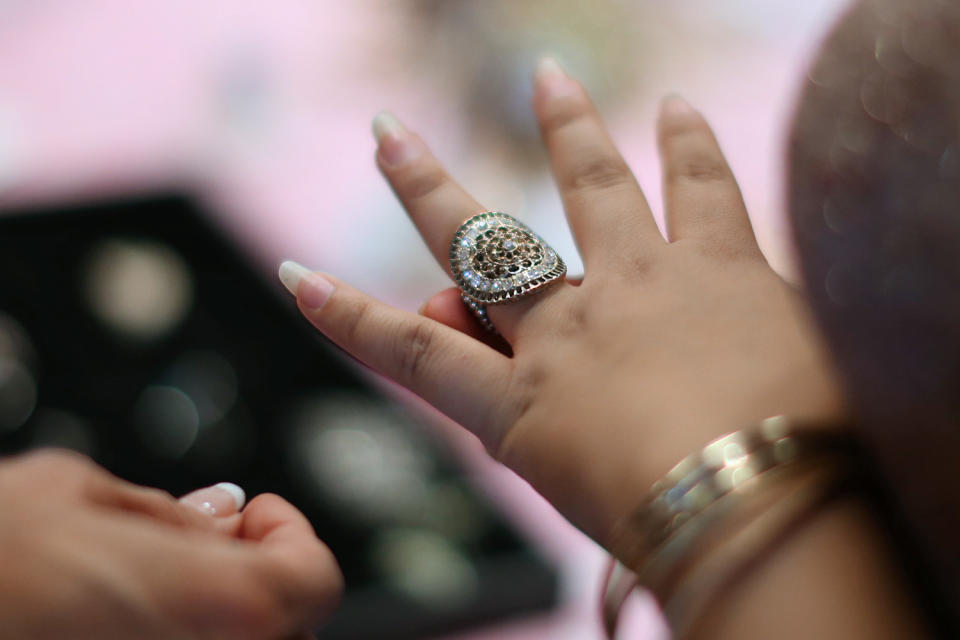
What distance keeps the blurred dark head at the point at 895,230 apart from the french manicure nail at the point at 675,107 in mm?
290

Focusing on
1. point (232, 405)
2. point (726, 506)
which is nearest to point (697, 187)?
point (726, 506)

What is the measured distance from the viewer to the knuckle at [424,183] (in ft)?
1.71

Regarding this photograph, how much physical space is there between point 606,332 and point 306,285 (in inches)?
7.9

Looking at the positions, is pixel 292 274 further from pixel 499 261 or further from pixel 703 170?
pixel 703 170

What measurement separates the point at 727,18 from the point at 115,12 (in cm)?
87

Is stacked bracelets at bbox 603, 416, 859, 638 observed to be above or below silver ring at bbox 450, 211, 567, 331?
below

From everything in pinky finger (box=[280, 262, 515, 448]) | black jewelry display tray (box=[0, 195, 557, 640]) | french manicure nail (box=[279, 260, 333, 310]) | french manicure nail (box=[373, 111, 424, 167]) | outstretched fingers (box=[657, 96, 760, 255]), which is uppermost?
french manicure nail (box=[373, 111, 424, 167])

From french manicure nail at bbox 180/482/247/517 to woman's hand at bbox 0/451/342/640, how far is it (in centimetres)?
6

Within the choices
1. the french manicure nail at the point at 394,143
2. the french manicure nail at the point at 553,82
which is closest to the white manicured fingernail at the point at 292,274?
the french manicure nail at the point at 394,143

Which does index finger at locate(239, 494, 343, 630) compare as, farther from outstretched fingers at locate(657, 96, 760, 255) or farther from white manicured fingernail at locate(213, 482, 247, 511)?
outstretched fingers at locate(657, 96, 760, 255)

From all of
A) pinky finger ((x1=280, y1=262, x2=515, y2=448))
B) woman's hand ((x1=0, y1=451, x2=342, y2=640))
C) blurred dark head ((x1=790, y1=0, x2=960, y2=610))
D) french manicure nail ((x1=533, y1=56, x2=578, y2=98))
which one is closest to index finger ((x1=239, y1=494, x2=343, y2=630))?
woman's hand ((x1=0, y1=451, x2=342, y2=640))

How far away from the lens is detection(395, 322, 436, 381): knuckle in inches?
17.8

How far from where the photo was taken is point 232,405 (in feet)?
2.63

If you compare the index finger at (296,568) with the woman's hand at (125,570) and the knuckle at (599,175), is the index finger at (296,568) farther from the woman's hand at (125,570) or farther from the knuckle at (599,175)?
the knuckle at (599,175)
